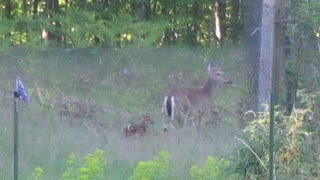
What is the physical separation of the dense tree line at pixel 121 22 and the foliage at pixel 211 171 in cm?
1799

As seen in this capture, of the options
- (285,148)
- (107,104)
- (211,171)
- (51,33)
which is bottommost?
(107,104)

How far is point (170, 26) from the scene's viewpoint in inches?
1326

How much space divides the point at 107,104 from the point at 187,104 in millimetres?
2584

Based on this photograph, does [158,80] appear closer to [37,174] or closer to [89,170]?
[37,174]

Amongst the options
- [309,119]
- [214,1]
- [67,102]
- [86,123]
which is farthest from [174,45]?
[309,119]

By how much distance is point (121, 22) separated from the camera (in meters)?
31.7

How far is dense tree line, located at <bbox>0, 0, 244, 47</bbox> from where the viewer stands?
103 feet

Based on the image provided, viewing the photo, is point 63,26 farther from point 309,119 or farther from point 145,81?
point 309,119

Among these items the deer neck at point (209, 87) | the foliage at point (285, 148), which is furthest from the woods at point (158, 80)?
the deer neck at point (209, 87)

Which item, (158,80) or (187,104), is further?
(158,80)

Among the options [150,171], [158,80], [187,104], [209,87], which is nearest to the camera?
[150,171]

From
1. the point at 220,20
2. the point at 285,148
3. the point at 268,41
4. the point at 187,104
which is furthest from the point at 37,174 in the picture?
the point at 220,20

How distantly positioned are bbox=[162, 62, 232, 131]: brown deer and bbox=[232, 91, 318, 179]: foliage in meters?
8.00

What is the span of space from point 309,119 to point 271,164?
43.6 inches
